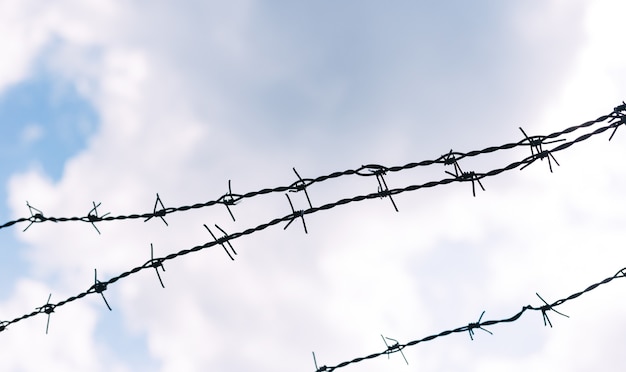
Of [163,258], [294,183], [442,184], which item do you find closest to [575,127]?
[442,184]

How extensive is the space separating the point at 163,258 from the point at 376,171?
1711 millimetres

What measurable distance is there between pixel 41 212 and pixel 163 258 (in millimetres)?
1362

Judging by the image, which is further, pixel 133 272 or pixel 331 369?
pixel 133 272

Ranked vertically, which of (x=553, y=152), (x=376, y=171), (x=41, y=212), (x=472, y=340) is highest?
(x=41, y=212)

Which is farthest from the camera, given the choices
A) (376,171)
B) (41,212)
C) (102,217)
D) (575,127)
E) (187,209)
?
(41,212)

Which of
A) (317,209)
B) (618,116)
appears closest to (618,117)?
(618,116)

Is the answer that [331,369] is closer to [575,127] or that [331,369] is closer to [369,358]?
[369,358]

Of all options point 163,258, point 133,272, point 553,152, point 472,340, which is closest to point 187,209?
point 163,258

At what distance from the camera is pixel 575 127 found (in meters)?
3.49

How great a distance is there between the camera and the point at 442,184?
12.1 ft

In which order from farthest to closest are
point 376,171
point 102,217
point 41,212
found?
point 41,212
point 102,217
point 376,171

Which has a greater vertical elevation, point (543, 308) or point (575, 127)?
point (575, 127)

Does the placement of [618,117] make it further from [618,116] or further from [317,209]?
[317,209]

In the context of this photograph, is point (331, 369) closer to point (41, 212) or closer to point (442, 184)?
point (442, 184)
